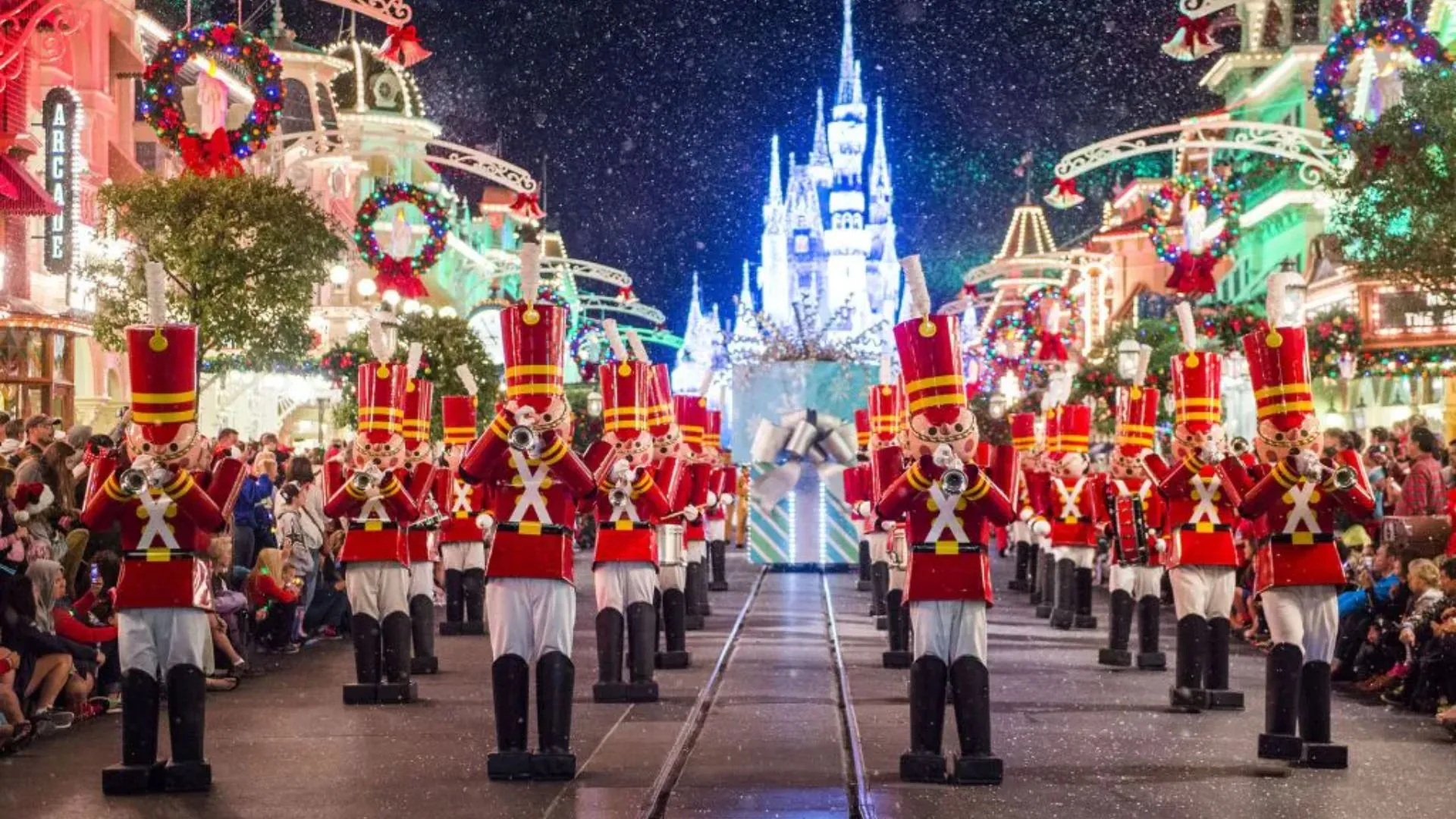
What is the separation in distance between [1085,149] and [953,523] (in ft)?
56.9

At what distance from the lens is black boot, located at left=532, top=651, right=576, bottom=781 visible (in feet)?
38.5

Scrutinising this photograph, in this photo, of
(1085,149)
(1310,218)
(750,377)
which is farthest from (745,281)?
(1085,149)

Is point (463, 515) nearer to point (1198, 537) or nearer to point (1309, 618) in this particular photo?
point (1198, 537)

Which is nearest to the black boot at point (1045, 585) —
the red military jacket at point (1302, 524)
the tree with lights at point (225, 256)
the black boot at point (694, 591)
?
the black boot at point (694, 591)

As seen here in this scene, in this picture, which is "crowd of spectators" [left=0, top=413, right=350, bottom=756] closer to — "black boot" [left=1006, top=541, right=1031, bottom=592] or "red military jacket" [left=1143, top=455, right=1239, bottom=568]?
"red military jacket" [left=1143, top=455, right=1239, bottom=568]

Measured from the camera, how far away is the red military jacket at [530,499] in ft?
39.2

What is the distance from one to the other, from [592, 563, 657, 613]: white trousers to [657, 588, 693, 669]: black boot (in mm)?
2907

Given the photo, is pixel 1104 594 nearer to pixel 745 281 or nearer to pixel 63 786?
pixel 63 786

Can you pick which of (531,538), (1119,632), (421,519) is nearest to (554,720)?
(531,538)

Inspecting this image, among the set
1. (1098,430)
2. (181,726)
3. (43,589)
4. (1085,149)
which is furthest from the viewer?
(1098,430)

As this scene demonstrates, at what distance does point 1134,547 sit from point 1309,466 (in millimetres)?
5630

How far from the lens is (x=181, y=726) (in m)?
11.5

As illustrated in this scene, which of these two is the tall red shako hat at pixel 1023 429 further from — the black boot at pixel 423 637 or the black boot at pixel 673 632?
the black boot at pixel 423 637

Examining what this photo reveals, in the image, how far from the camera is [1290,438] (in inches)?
490
